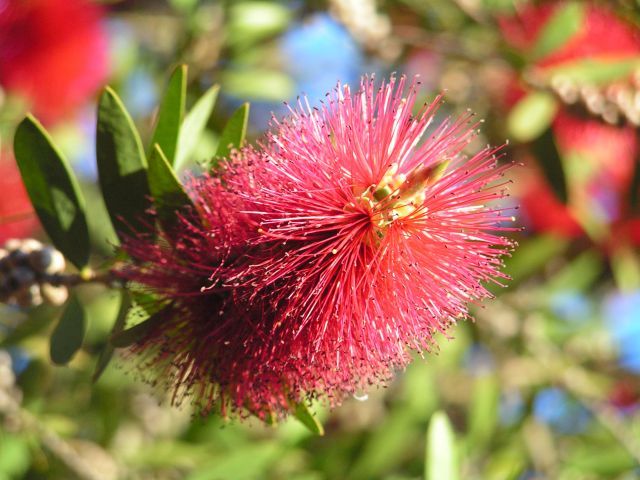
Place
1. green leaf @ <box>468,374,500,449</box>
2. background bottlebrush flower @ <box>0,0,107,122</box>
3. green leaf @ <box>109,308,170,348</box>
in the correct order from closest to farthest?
green leaf @ <box>109,308,170,348</box>, green leaf @ <box>468,374,500,449</box>, background bottlebrush flower @ <box>0,0,107,122</box>

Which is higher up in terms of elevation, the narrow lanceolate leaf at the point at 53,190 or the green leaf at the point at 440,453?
the narrow lanceolate leaf at the point at 53,190

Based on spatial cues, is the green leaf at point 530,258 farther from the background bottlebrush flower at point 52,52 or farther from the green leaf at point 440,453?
the background bottlebrush flower at point 52,52

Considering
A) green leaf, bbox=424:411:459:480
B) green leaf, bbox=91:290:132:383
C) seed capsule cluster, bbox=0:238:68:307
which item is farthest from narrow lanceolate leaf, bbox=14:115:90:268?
green leaf, bbox=424:411:459:480

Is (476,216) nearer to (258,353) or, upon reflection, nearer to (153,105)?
(258,353)

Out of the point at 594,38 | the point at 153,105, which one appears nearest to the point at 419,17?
the point at 594,38

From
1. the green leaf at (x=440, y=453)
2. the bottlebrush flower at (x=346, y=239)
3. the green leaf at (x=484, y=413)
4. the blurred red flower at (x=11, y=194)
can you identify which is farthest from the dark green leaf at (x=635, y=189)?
the blurred red flower at (x=11, y=194)

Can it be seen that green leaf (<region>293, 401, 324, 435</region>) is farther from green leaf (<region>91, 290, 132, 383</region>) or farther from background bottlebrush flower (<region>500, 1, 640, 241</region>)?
background bottlebrush flower (<region>500, 1, 640, 241</region>)
